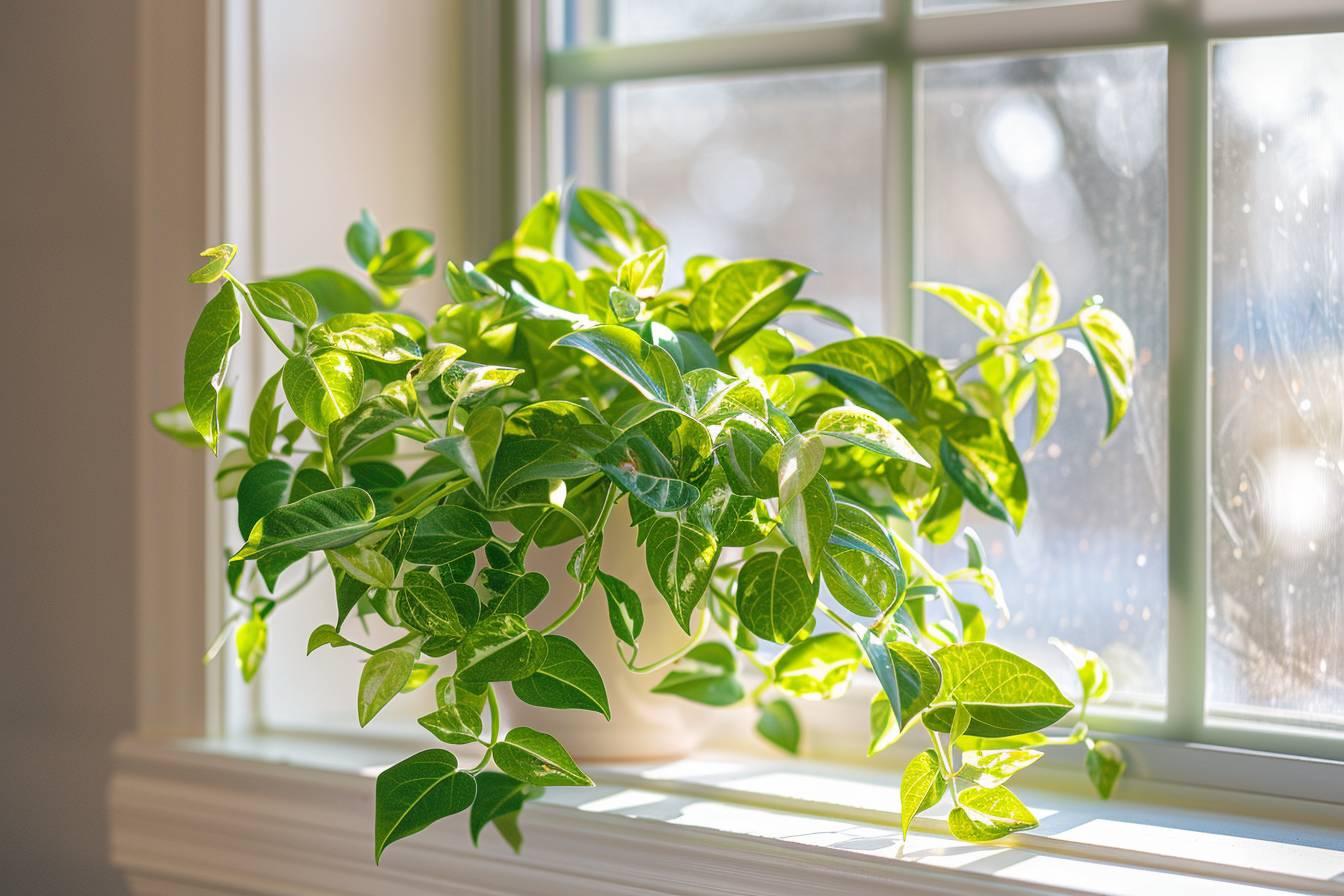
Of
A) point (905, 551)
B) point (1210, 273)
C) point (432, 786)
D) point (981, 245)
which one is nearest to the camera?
point (432, 786)

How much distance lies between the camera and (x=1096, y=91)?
98cm

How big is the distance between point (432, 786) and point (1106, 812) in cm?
46

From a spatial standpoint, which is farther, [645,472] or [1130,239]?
[1130,239]

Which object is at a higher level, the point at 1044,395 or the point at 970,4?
the point at 970,4

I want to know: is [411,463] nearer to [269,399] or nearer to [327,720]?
[327,720]

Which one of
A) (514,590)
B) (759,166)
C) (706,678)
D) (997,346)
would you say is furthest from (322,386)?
(759,166)

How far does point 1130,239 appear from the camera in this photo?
3.18 feet

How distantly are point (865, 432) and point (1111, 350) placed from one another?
0.27 meters

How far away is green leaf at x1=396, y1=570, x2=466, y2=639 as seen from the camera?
0.66 m

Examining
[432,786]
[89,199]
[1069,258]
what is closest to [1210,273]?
[1069,258]

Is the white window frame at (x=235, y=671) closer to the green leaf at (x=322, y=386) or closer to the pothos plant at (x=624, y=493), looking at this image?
the pothos plant at (x=624, y=493)

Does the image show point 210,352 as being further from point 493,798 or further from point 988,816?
point 988,816

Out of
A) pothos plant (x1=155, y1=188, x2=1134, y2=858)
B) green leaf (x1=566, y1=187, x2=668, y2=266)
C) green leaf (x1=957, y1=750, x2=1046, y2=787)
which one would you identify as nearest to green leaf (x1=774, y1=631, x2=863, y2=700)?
pothos plant (x1=155, y1=188, x2=1134, y2=858)

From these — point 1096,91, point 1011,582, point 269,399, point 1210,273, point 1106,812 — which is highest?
point 1096,91
